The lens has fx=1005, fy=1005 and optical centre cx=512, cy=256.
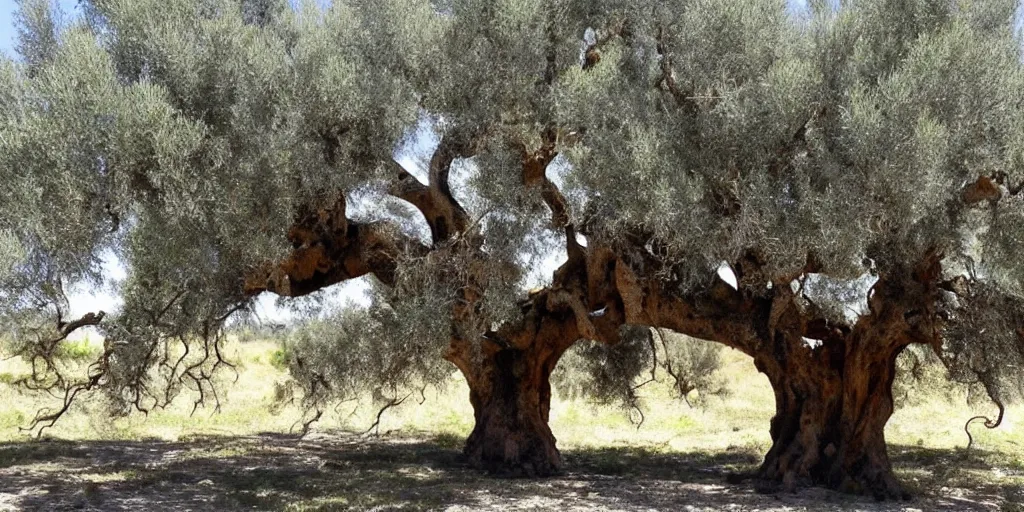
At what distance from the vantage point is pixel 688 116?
11312 mm

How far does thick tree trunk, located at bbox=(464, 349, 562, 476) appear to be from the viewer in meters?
15.5

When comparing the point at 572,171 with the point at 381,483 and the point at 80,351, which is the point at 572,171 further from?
the point at 80,351

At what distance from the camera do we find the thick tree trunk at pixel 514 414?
15.5 metres

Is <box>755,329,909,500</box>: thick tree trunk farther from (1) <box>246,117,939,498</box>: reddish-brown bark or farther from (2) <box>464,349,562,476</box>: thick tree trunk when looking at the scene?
(2) <box>464,349,562,476</box>: thick tree trunk

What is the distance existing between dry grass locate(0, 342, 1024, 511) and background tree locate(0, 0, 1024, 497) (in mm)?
1757

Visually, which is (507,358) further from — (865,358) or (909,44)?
(909,44)

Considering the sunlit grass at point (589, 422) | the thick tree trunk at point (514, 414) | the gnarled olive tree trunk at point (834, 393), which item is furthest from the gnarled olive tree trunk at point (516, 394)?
the sunlit grass at point (589, 422)

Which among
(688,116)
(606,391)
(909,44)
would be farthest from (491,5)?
(606,391)

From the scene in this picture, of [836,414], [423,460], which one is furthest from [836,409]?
[423,460]

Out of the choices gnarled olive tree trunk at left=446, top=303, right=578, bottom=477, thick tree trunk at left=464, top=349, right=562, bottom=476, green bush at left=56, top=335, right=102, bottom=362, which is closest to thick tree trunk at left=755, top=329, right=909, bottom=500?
gnarled olive tree trunk at left=446, top=303, right=578, bottom=477

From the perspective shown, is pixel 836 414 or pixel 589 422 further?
pixel 589 422

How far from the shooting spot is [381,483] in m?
14.0

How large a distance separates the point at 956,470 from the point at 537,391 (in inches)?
274

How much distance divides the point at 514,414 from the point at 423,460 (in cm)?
256
